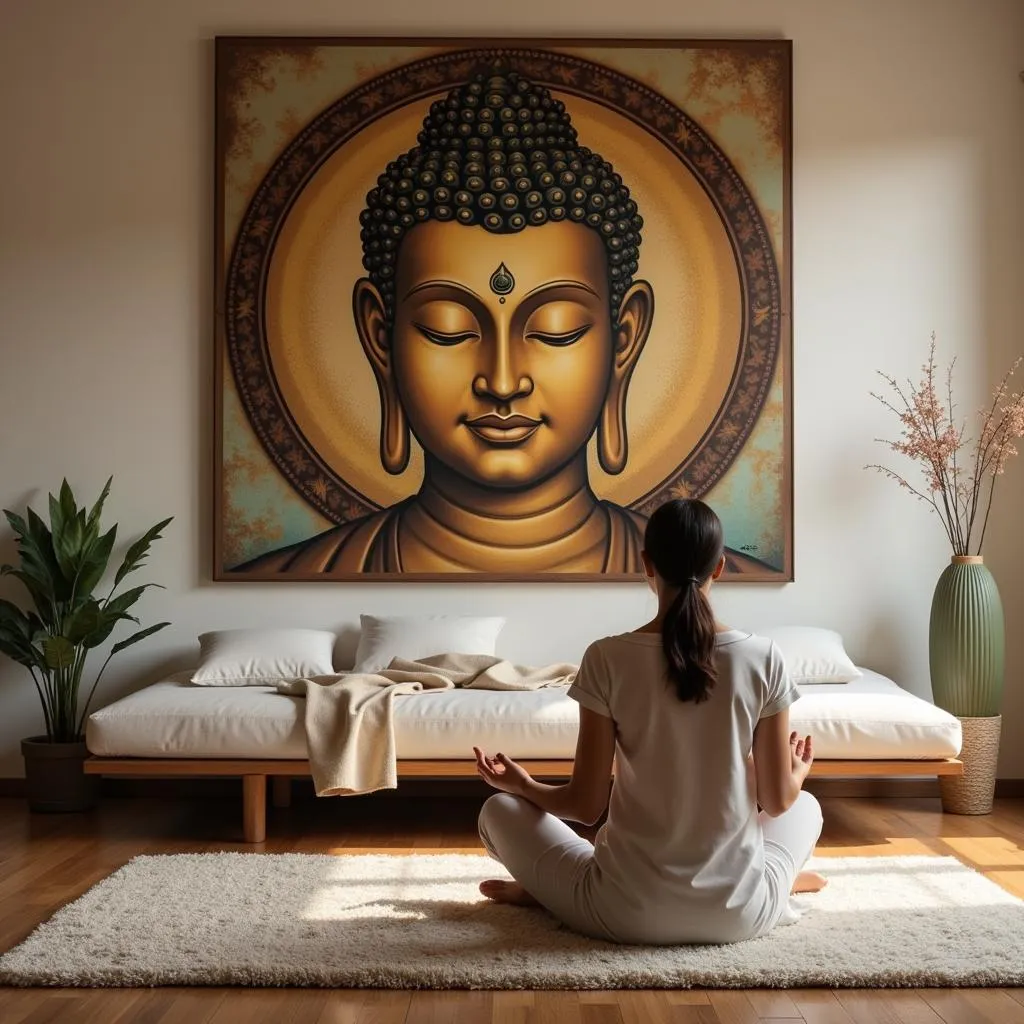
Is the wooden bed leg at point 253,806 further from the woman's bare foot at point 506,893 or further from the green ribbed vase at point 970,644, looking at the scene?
the green ribbed vase at point 970,644

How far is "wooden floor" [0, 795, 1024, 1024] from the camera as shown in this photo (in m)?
2.47

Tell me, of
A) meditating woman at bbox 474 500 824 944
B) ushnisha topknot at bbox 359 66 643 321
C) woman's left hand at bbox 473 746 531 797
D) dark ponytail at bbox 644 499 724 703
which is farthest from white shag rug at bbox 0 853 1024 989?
ushnisha topknot at bbox 359 66 643 321

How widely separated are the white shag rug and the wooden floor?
0.05 m

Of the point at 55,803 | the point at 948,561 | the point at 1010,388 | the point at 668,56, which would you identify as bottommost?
the point at 55,803

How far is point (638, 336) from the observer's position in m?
4.90

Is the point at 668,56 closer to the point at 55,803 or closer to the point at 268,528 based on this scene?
the point at 268,528

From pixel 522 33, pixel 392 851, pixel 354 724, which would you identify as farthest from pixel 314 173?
pixel 392 851

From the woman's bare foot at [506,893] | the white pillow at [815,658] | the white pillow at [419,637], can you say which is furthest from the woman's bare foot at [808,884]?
the white pillow at [419,637]

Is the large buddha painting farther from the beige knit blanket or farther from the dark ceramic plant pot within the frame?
the dark ceramic plant pot

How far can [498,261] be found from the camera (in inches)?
193

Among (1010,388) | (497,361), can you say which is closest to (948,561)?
(1010,388)

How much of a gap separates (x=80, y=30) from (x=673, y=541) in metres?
3.56

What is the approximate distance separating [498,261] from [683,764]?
8.98 ft

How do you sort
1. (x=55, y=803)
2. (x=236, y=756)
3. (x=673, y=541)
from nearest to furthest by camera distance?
(x=673, y=541), (x=236, y=756), (x=55, y=803)
